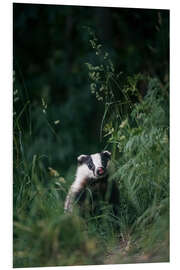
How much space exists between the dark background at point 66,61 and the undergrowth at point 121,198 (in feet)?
5.31

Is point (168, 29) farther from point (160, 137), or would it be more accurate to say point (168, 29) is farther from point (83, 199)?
point (83, 199)

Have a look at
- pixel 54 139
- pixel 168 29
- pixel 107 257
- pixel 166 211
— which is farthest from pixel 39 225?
pixel 54 139

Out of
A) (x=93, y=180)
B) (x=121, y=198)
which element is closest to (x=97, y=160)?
(x=93, y=180)

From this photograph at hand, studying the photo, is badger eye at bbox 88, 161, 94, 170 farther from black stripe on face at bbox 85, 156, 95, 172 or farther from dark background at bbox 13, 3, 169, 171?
dark background at bbox 13, 3, 169, 171

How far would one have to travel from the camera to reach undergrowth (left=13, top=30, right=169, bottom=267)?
345 cm

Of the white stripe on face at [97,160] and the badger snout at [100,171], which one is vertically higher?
the white stripe on face at [97,160]

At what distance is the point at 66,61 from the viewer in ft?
24.8

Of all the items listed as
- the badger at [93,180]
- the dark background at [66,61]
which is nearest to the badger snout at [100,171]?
the badger at [93,180]

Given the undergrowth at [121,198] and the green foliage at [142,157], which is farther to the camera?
the green foliage at [142,157]

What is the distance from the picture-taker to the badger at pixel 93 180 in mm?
4125

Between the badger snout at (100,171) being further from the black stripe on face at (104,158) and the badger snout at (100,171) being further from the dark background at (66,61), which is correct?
the dark background at (66,61)

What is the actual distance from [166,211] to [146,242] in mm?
276

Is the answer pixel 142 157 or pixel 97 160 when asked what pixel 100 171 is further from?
pixel 142 157

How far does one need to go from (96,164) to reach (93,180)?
0.14 metres
